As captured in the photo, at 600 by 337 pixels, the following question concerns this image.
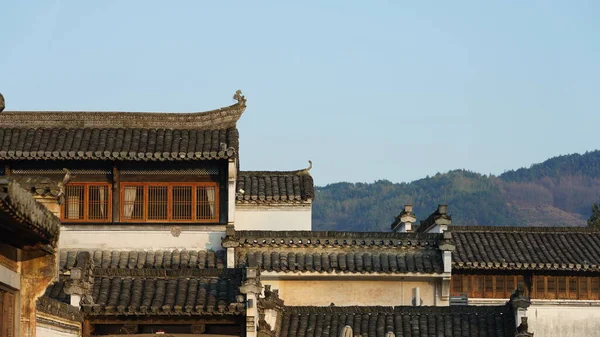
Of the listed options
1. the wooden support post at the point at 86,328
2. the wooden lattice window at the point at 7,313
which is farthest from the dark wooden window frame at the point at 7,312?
the wooden support post at the point at 86,328

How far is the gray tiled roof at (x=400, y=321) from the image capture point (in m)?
35.3

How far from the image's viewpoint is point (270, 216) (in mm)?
46188

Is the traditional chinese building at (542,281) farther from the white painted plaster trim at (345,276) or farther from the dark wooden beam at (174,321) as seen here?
the dark wooden beam at (174,321)

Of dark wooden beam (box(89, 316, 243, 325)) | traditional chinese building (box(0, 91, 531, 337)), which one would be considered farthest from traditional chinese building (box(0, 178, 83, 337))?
traditional chinese building (box(0, 91, 531, 337))

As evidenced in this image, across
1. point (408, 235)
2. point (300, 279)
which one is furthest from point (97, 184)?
point (408, 235)

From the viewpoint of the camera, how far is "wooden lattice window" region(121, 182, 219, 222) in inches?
1663

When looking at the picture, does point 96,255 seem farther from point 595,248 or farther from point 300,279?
point 595,248

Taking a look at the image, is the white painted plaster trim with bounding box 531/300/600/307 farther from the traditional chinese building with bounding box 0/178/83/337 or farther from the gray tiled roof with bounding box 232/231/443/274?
the traditional chinese building with bounding box 0/178/83/337

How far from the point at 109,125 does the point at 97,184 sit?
2099 millimetres

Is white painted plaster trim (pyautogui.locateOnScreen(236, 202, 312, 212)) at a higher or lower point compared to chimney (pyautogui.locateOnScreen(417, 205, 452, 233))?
higher

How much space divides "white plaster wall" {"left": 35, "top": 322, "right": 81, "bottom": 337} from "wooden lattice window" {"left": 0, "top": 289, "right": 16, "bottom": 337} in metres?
2.66

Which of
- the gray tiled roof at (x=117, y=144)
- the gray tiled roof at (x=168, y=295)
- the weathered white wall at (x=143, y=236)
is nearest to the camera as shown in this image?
the gray tiled roof at (x=168, y=295)

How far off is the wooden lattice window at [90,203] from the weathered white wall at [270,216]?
17.4 ft

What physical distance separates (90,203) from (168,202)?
7.21 ft
